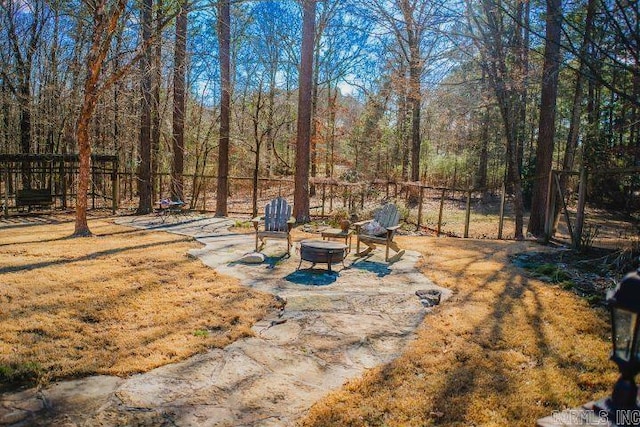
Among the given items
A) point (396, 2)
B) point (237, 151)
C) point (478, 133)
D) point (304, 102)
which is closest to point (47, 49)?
point (237, 151)

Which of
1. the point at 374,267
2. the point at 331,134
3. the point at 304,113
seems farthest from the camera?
the point at 331,134

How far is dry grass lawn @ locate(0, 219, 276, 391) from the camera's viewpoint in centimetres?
332

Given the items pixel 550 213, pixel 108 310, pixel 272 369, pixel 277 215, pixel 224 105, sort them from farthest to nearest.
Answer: pixel 224 105 < pixel 550 213 < pixel 277 215 < pixel 108 310 < pixel 272 369

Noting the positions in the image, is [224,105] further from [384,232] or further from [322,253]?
[322,253]

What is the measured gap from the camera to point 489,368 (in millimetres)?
3363

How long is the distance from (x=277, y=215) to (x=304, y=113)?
4363mm

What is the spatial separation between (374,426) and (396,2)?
9.53m

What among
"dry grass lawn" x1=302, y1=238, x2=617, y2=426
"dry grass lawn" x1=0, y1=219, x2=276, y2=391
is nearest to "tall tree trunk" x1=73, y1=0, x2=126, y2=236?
"dry grass lawn" x1=0, y1=219, x2=276, y2=391

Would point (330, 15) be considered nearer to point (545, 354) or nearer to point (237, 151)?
point (237, 151)

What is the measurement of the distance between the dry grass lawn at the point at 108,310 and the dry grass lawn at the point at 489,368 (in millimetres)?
1454

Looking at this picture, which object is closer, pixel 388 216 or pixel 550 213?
pixel 388 216

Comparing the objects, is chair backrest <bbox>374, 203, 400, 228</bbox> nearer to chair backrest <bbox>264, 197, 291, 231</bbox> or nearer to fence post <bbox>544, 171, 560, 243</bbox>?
chair backrest <bbox>264, 197, 291, 231</bbox>

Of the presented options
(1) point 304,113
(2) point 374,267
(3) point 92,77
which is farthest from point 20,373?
(1) point 304,113

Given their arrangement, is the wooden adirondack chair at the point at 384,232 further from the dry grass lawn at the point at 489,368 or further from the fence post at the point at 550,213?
the fence post at the point at 550,213
